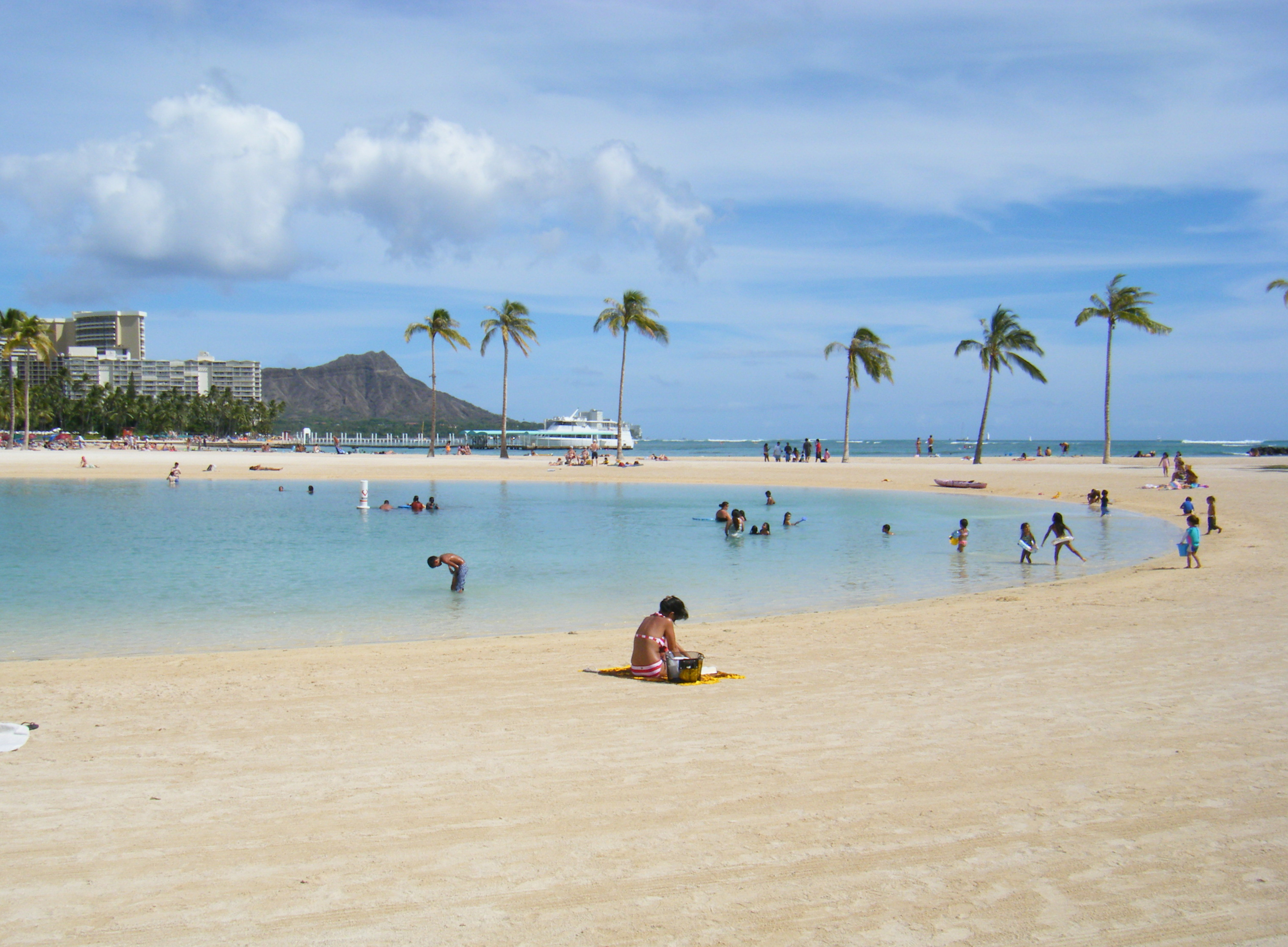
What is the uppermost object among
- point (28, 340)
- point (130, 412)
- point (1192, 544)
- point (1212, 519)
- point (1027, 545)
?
point (28, 340)

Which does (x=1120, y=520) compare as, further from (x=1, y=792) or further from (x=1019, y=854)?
(x=1, y=792)

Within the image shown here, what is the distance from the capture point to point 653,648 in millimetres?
8508

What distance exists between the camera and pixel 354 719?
707 cm

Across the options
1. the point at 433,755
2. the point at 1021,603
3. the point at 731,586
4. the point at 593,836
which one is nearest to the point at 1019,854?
the point at 593,836

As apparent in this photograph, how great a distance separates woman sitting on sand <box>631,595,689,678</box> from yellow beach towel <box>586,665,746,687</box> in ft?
0.17

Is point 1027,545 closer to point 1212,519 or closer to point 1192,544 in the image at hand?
point 1192,544

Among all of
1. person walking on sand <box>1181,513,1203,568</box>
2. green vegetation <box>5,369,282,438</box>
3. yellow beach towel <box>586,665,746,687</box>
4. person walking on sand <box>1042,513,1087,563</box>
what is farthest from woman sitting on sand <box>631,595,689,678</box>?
green vegetation <box>5,369,282,438</box>

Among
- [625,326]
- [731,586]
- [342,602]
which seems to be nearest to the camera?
[342,602]

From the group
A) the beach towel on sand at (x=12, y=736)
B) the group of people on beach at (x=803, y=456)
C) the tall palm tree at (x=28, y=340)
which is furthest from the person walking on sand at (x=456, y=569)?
the tall palm tree at (x=28, y=340)

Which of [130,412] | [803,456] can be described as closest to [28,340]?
[130,412]

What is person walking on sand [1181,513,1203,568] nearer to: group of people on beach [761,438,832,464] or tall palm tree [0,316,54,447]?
group of people on beach [761,438,832,464]

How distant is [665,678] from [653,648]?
325 millimetres

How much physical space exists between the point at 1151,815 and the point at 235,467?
181ft

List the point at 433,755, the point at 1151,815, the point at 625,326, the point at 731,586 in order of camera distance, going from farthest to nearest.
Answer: the point at 625,326, the point at 731,586, the point at 433,755, the point at 1151,815
